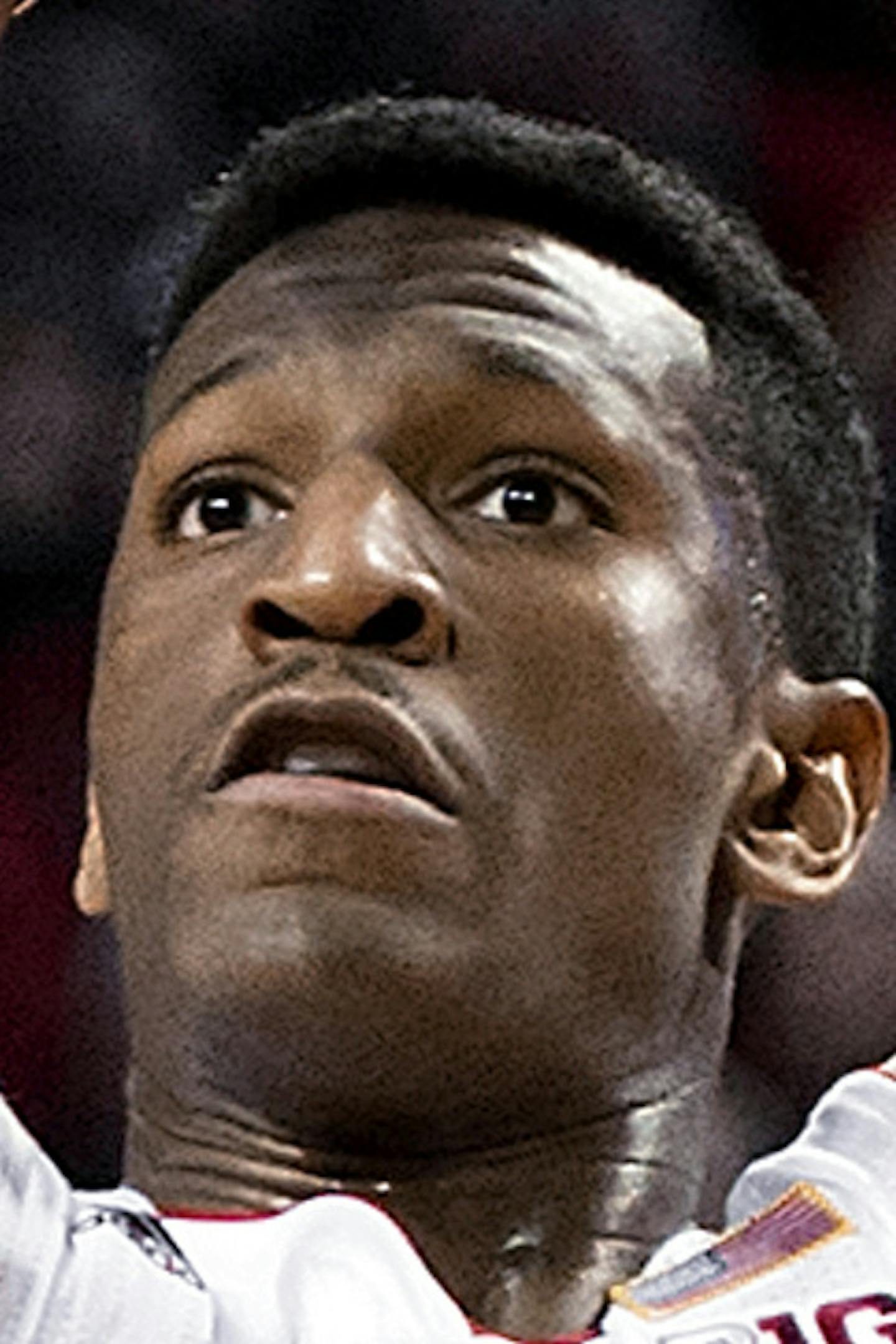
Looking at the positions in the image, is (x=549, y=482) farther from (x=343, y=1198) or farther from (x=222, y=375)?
(x=343, y=1198)

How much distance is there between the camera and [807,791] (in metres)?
1.86

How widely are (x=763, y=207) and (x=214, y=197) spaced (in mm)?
876

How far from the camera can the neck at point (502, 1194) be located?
5.49 ft

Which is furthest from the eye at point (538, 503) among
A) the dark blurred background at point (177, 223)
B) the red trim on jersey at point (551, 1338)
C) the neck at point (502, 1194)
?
the dark blurred background at point (177, 223)

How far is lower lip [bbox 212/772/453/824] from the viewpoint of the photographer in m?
1.62

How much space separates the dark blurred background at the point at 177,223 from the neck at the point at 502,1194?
832mm

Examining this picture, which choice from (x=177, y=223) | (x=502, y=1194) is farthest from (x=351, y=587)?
(x=177, y=223)

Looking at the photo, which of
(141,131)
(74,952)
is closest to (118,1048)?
(74,952)

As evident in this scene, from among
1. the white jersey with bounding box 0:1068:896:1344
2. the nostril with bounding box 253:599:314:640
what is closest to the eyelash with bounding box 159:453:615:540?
the nostril with bounding box 253:599:314:640

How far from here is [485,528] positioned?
1729 mm

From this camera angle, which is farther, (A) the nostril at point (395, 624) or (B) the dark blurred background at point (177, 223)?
(B) the dark blurred background at point (177, 223)

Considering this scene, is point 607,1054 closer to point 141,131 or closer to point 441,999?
point 441,999

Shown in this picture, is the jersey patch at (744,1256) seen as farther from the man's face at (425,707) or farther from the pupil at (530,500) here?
→ the pupil at (530,500)

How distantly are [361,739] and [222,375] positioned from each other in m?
0.30
